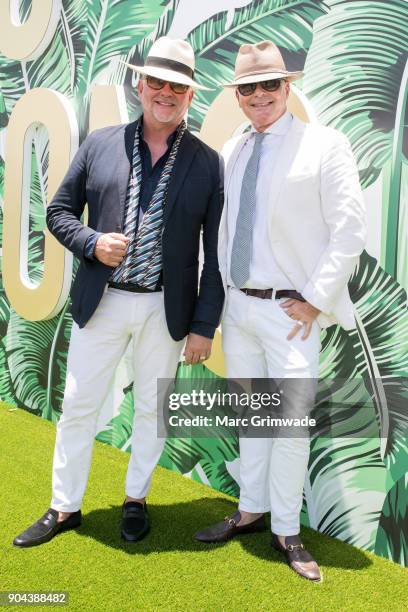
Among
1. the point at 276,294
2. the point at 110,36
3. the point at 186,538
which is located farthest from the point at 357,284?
the point at 110,36

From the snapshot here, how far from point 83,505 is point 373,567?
140 centimetres

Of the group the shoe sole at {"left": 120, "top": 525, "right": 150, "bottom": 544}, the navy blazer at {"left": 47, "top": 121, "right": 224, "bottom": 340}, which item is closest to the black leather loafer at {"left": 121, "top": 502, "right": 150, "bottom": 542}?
the shoe sole at {"left": 120, "top": 525, "right": 150, "bottom": 544}

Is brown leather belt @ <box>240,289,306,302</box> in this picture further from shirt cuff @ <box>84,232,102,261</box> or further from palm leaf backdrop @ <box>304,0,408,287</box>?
shirt cuff @ <box>84,232,102,261</box>

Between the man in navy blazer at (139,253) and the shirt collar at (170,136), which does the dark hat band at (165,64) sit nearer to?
the man in navy blazer at (139,253)

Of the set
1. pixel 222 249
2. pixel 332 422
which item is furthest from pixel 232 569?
pixel 222 249

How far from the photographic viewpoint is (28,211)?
15.0 ft

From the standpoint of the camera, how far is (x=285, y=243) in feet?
8.21

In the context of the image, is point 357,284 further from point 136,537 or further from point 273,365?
point 136,537

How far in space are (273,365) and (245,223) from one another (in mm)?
604

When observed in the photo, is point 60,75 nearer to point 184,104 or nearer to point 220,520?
point 184,104

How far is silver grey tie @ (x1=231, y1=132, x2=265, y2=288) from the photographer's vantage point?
256cm

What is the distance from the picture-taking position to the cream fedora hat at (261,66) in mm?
2471

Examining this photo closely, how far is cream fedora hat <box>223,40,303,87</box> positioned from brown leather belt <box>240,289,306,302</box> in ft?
2.77

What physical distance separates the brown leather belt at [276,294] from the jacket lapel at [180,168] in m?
0.47
